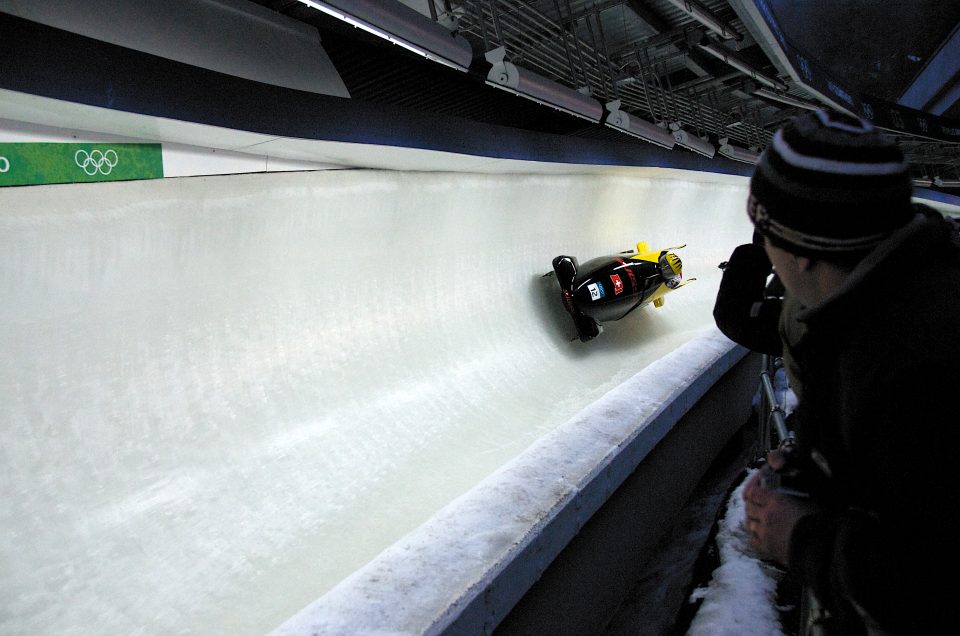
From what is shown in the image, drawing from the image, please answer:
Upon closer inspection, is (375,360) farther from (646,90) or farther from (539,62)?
(646,90)

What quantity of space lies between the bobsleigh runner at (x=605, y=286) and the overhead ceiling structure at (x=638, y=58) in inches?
43.4

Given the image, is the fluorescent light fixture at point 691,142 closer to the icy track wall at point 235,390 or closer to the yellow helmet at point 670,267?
the yellow helmet at point 670,267

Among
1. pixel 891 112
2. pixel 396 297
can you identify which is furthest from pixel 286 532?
pixel 891 112

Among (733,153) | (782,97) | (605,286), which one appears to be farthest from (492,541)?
(782,97)

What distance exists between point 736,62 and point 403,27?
471 cm

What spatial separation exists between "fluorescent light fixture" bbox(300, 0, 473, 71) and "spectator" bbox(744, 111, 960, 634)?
1.81 meters

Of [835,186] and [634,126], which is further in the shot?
[634,126]

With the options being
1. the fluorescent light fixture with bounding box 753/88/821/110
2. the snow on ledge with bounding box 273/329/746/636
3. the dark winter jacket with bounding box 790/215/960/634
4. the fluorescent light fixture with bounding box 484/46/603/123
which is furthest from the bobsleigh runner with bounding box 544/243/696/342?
the dark winter jacket with bounding box 790/215/960/634

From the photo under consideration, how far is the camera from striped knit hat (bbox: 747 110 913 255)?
719mm

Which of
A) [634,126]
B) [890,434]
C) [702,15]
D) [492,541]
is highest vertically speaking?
[702,15]

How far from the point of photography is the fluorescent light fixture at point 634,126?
176 inches

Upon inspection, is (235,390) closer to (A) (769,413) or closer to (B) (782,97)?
(A) (769,413)

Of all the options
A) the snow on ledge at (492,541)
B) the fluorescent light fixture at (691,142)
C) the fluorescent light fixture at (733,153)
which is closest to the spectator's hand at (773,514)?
the snow on ledge at (492,541)

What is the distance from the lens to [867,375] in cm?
68
